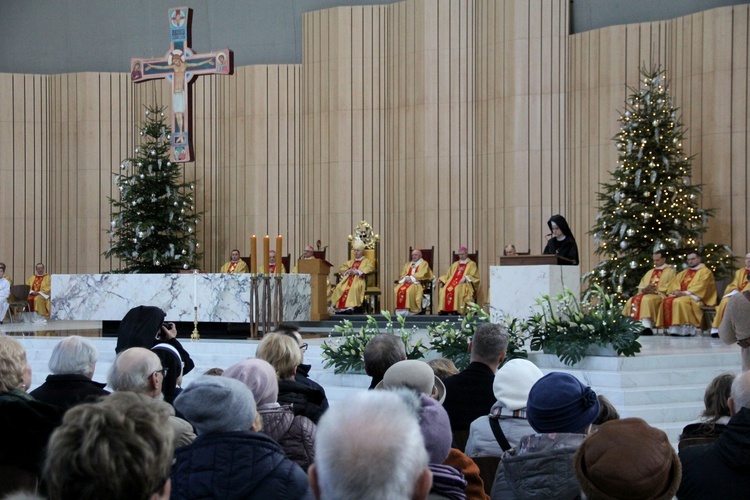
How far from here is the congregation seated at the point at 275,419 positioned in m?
3.04

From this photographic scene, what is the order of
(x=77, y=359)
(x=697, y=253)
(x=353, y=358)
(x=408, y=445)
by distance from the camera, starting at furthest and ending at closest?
(x=697, y=253), (x=353, y=358), (x=77, y=359), (x=408, y=445)

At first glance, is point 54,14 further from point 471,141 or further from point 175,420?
point 175,420

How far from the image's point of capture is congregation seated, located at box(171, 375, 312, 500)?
246cm

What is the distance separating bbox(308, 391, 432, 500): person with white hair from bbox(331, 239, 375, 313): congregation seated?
12909mm

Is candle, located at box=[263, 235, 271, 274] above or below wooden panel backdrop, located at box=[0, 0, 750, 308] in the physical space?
below

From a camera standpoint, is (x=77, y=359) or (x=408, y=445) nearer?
(x=408, y=445)

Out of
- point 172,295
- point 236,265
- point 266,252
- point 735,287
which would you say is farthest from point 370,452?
point 236,265

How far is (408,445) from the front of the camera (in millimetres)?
1687

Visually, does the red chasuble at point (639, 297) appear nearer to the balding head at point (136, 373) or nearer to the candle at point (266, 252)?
the candle at point (266, 252)

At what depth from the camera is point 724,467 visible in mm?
2723

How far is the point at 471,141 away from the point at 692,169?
3.66 metres

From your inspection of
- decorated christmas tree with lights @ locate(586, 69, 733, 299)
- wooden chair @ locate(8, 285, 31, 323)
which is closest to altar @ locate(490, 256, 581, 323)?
decorated christmas tree with lights @ locate(586, 69, 733, 299)

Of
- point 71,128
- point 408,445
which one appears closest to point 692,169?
point 71,128

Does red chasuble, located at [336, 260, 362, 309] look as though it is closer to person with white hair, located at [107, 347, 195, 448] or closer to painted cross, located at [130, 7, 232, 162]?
painted cross, located at [130, 7, 232, 162]
